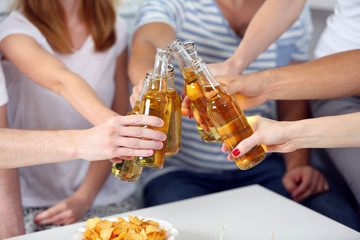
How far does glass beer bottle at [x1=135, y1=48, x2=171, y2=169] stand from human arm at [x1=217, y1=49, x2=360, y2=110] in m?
0.33

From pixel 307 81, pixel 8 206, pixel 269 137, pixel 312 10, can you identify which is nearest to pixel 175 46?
pixel 269 137

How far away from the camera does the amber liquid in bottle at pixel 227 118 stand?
837mm

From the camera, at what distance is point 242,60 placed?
1256 mm

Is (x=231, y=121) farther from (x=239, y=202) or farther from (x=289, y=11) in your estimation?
(x=289, y=11)

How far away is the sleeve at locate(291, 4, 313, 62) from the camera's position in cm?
167

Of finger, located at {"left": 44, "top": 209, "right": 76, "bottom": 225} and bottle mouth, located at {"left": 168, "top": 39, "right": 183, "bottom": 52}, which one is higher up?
bottle mouth, located at {"left": 168, "top": 39, "right": 183, "bottom": 52}

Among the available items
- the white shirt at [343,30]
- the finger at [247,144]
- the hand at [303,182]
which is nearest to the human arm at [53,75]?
the finger at [247,144]

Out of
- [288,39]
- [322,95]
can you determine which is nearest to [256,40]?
[322,95]

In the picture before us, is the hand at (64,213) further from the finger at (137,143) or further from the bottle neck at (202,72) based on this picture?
the bottle neck at (202,72)

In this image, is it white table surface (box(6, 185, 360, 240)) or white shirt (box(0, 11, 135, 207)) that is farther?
white shirt (box(0, 11, 135, 207))

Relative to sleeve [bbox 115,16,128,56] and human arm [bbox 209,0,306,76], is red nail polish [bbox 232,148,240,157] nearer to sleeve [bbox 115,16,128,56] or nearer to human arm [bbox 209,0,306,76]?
human arm [bbox 209,0,306,76]

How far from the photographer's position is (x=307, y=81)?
1219mm

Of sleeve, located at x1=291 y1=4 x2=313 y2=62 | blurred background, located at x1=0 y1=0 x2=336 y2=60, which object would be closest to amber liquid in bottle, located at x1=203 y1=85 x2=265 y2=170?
sleeve, located at x1=291 y1=4 x2=313 y2=62

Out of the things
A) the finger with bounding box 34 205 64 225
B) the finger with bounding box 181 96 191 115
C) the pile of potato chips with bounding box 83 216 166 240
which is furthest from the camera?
the finger with bounding box 34 205 64 225
